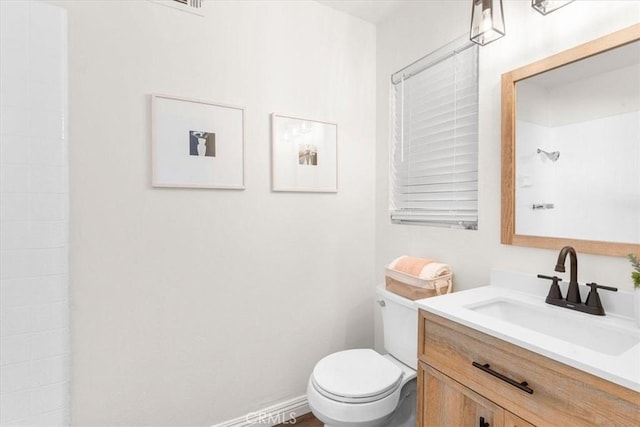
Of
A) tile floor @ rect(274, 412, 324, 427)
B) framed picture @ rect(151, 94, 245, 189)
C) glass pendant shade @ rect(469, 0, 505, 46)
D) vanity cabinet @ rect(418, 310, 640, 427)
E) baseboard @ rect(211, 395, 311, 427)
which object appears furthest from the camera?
tile floor @ rect(274, 412, 324, 427)

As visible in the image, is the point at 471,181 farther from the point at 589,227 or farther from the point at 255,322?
the point at 255,322

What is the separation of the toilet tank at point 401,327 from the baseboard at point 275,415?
0.69 m

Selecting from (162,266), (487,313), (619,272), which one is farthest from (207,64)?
(619,272)

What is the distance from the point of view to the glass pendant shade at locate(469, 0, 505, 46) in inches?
47.9

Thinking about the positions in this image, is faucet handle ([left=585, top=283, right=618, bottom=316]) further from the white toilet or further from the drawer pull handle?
the white toilet

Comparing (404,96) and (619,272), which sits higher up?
(404,96)

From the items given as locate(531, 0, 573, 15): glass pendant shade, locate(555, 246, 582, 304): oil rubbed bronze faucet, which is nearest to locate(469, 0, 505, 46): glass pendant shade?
locate(531, 0, 573, 15): glass pendant shade

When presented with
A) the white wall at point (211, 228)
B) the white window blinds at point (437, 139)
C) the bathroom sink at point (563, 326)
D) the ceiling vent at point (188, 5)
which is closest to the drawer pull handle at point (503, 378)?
the bathroom sink at point (563, 326)

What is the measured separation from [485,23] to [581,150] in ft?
1.95

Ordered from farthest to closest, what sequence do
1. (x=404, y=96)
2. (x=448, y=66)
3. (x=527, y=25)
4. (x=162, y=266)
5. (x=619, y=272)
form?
(x=404, y=96)
(x=448, y=66)
(x=162, y=266)
(x=527, y=25)
(x=619, y=272)

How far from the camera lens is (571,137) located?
1202 mm

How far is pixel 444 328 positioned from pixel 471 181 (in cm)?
79

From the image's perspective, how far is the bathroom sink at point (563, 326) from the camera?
976mm

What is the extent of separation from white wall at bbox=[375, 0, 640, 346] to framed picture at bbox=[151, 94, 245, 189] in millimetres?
992
